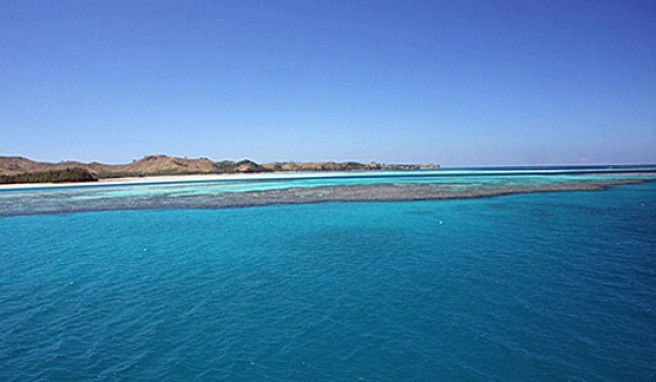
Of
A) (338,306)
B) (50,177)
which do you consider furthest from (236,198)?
(50,177)

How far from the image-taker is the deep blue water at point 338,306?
7945 mm

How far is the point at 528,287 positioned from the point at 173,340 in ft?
38.7

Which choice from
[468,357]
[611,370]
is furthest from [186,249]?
[611,370]

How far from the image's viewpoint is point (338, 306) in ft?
36.8

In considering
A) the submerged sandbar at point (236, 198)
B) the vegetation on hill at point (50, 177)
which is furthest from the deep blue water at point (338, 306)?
the vegetation on hill at point (50, 177)

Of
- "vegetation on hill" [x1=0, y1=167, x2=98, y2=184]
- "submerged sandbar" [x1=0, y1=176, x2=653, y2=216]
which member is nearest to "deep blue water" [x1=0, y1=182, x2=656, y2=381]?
"submerged sandbar" [x1=0, y1=176, x2=653, y2=216]

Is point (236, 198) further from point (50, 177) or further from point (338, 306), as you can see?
point (50, 177)

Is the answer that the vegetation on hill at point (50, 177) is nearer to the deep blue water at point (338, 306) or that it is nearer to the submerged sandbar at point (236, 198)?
the submerged sandbar at point (236, 198)

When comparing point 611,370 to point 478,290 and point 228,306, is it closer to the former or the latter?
point 478,290

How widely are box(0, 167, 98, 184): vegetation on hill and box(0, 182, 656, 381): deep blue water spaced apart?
3999 inches

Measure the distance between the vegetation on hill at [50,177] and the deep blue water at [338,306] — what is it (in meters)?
102

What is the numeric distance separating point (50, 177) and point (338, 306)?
4913 inches

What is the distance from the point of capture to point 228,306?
1139cm

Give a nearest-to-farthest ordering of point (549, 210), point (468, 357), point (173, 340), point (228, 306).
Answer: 1. point (468, 357)
2. point (173, 340)
3. point (228, 306)
4. point (549, 210)
